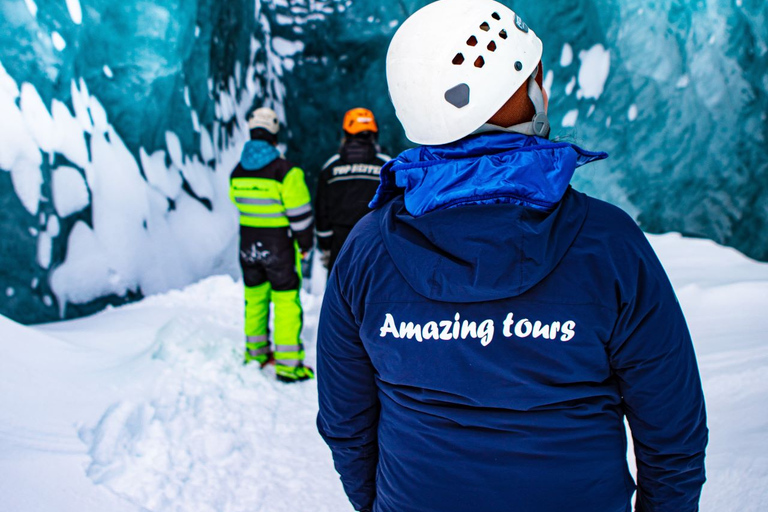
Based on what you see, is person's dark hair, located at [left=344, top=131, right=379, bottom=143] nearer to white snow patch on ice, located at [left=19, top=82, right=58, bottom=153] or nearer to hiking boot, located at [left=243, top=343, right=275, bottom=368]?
hiking boot, located at [left=243, top=343, right=275, bottom=368]

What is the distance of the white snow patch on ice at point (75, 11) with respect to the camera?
11.0 ft

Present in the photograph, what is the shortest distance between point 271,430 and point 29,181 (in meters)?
2.03

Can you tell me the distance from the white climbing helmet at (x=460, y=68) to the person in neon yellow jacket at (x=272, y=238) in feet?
6.44

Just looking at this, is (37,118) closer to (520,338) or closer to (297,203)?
(297,203)

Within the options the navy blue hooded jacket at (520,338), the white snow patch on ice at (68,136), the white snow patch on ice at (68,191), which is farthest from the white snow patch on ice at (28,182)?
the navy blue hooded jacket at (520,338)

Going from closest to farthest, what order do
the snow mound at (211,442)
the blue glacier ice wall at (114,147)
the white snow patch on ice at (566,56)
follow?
the snow mound at (211,442) < the blue glacier ice wall at (114,147) < the white snow patch on ice at (566,56)

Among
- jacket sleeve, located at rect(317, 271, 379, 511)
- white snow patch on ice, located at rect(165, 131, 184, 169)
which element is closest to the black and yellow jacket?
white snow patch on ice, located at rect(165, 131, 184, 169)

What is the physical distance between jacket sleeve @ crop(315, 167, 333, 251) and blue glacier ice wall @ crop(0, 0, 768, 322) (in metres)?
1.34

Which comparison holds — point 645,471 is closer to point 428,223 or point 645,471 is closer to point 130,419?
point 428,223

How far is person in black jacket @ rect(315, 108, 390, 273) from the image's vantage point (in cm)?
324

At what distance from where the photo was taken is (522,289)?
27.8 inches

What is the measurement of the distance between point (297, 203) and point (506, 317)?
7.38 feet

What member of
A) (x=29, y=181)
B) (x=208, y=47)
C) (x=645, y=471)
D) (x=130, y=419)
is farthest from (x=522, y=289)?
(x=208, y=47)

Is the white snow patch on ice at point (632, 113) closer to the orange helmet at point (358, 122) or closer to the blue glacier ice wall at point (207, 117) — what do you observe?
the blue glacier ice wall at point (207, 117)
